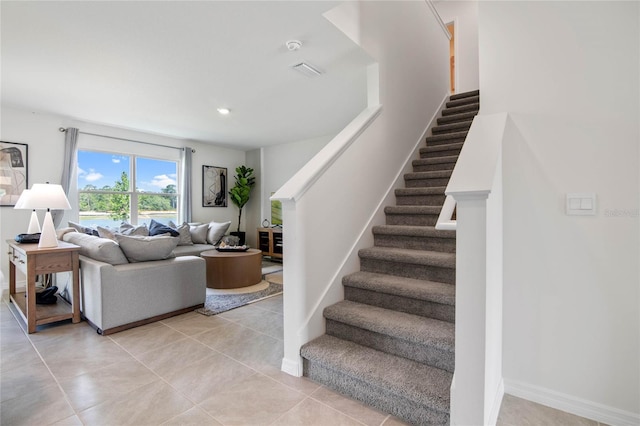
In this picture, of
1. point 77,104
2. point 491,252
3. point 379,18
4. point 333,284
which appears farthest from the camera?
point 77,104

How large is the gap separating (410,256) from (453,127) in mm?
2345

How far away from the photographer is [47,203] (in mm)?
2928

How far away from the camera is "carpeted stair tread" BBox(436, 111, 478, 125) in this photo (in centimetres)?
390

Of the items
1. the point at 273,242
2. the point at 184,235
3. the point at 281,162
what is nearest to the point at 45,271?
the point at 184,235

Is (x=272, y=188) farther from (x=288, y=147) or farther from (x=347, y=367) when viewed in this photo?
(x=347, y=367)

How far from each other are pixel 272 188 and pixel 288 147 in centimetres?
97

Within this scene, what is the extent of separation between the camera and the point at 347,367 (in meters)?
1.75

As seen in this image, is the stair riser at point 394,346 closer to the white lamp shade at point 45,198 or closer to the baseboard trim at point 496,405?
the baseboard trim at point 496,405

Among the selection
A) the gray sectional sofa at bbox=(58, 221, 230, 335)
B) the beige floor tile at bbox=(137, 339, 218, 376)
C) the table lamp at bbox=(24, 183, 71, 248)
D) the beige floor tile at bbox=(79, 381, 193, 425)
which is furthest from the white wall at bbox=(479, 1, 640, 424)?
the table lamp at bbox=(24, 183, 71, 248)

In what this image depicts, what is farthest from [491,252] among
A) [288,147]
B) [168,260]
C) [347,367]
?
[288,147]

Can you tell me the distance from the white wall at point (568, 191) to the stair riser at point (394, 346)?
0.48m

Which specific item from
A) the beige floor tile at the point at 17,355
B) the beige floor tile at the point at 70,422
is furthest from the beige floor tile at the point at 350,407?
the beige floor tile at the point at 17,355

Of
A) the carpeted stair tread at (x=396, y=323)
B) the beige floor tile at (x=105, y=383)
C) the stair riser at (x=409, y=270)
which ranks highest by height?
the stair riser at (x=409, y=270)

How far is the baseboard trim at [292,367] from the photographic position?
197 centimetres
